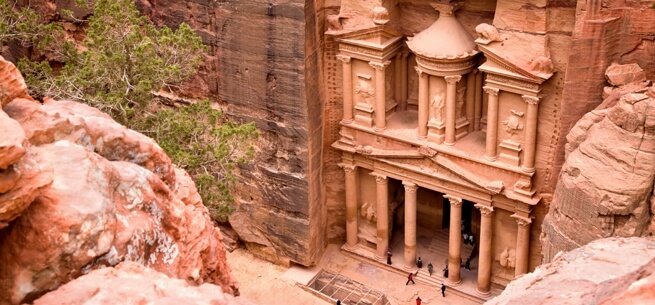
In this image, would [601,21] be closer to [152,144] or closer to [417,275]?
[417,275]

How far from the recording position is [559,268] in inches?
260

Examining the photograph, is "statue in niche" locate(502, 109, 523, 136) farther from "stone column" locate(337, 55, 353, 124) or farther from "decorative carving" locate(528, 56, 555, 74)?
"stone column" locate(337, 55, 353, 124)

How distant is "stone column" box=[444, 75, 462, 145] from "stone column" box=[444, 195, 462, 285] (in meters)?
1.53

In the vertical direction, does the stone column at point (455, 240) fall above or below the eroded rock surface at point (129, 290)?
below

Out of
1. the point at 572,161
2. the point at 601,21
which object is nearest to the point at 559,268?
the point at 572,161

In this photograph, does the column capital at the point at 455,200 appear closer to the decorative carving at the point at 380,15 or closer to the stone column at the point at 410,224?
the stone column at the point at 410,224

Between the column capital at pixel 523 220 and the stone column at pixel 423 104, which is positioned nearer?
the column capital at pixel 523 220

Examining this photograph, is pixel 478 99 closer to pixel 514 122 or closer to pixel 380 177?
pixel 514 122

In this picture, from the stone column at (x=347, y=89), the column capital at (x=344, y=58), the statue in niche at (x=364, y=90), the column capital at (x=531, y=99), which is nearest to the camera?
the column capital at (x=531, y=99)

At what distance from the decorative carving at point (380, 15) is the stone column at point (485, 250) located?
4.93m

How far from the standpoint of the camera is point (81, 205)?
18.9 ft

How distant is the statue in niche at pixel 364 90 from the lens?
20.9 m

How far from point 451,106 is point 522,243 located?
3.64 m

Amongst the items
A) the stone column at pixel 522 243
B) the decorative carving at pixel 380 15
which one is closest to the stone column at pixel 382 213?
the stone column at pixel 522 243
